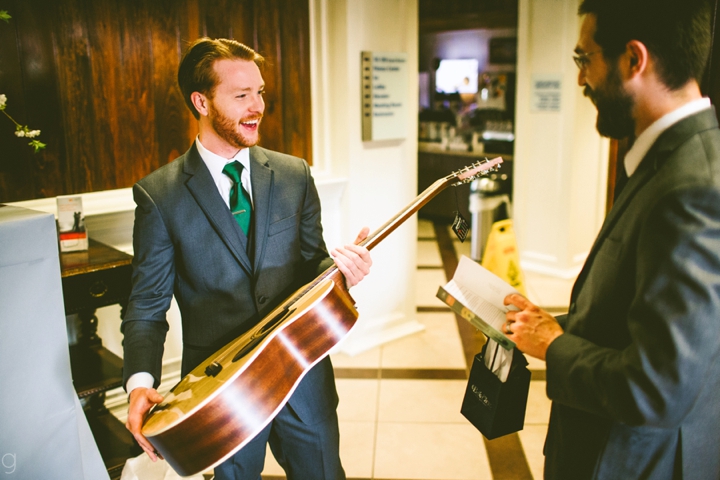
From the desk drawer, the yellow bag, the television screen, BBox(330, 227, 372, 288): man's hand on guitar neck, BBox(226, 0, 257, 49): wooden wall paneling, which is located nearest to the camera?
BBox(330, 227, 372, 288): man's hand on guitar neck

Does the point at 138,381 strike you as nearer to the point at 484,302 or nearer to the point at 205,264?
the point at 205,264

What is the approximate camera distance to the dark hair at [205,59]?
152cm

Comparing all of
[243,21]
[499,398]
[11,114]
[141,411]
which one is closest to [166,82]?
[243,21]

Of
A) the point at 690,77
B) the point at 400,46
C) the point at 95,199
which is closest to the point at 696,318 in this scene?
the point at 690,77

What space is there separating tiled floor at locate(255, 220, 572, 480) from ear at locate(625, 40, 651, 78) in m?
1.92

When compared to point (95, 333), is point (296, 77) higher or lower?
higher

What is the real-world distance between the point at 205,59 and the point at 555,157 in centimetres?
404

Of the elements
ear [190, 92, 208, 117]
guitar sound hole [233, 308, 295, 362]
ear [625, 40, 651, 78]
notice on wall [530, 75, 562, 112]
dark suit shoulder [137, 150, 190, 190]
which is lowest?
guitar sound hole [233, 308, 295, 362]

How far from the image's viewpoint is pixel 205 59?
1.53m

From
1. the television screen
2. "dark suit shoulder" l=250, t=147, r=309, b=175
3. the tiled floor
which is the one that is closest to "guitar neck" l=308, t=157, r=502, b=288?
"dark suit shoulder" l=250, t=147, r=309, b=175

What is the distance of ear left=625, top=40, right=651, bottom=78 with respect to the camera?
991 millimetres

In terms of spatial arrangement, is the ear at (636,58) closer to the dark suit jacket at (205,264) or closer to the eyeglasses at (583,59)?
the eyeglasses at (583,59)

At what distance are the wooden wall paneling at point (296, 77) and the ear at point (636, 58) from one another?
2574 millimetres

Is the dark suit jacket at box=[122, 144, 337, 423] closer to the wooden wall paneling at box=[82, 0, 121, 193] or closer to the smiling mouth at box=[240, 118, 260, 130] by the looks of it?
the smiling mouth at box=[240, 118, 260, 130]
